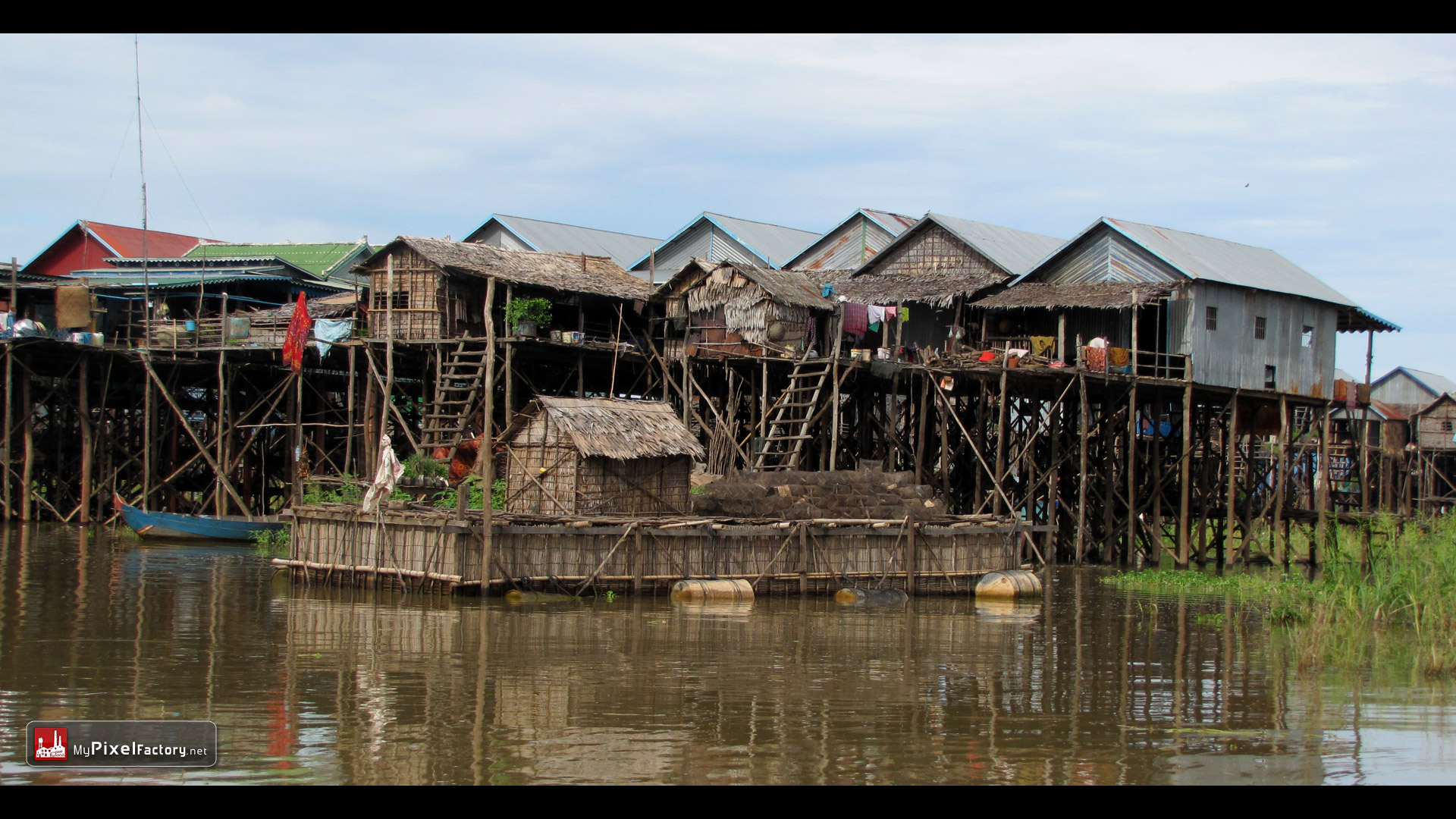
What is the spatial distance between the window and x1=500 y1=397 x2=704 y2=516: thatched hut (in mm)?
9187

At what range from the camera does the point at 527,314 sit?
3247 centimetres

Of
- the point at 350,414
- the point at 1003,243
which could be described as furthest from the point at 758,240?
the point at 350,414

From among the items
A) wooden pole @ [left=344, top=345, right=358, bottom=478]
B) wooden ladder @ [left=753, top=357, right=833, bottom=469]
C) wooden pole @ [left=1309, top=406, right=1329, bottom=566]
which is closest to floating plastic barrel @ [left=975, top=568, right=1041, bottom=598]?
wooden ladder @ [left=753, top=357, right=833, bottom=469]

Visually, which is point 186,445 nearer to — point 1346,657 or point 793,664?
point 793,664

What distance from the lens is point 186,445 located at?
1591 inches

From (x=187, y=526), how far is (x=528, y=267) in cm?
976

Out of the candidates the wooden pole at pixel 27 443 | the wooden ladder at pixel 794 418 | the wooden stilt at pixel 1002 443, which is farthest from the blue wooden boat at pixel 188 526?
the wooden stilt at pixel 1002 443

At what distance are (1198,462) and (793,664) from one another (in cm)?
2419

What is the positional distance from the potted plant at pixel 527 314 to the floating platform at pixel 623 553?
10.0m

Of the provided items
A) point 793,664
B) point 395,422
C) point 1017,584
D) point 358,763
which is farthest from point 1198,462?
point 358,763

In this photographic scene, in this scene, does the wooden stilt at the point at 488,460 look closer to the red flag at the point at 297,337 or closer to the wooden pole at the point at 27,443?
the red flag at the point at 297,337

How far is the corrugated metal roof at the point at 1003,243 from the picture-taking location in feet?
119

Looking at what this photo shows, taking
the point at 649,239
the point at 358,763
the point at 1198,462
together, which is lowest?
the point at 358,763
